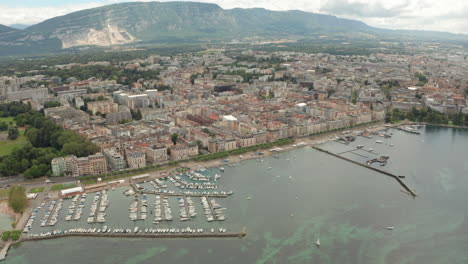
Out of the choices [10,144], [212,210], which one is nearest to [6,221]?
[212,210]

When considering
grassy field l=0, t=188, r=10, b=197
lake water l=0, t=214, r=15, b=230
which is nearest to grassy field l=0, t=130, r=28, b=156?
grassy field l=0, t=188, r=10, b=197

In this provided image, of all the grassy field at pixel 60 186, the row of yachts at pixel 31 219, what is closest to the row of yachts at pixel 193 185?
the grassy field at pixel 60 186

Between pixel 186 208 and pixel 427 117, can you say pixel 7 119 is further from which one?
pixel 427 117

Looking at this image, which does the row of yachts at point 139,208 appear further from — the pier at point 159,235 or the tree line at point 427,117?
the tree line at point 427,117

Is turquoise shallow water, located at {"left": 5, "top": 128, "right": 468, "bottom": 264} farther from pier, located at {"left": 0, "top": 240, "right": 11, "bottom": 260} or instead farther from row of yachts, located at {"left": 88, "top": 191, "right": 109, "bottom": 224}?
row of yachts, located at {"left": 88, "top": 191, "right": 109, "bottom": 224}

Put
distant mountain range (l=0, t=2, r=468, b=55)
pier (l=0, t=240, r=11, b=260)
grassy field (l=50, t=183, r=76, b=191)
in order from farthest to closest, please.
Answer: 1. distant mountain range (l=0, t=2, r=468, b=55)
2. grassy field (l=50, t=183, r=76, b=191)
3. pier (l=0, t=240, r=11, b=260)

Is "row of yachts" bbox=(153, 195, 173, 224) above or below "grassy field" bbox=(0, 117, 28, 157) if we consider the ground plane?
below
